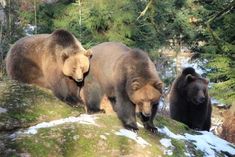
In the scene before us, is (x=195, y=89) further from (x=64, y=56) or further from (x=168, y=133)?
(x=64, y=56)

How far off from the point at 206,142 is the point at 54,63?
2835 mm

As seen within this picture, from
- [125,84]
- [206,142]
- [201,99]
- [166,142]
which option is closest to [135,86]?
[125,84]

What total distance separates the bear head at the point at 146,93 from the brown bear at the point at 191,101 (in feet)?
11.5

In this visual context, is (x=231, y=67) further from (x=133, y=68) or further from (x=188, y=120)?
(x=133, y=68)

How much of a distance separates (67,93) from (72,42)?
2.69ft

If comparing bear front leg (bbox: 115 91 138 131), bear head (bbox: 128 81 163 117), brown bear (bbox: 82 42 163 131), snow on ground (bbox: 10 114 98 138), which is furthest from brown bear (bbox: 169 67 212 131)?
snow on ground (bbox: 10 114 98 138)

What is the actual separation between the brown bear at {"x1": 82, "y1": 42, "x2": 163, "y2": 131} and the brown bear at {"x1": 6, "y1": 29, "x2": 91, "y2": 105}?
330 millimetres

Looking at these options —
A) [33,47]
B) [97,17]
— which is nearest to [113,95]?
[33,47]

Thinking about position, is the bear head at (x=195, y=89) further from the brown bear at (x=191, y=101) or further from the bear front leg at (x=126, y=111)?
the bear front leg at (x=126, y=111)

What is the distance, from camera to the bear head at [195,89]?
10.4 m

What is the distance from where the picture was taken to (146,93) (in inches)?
277

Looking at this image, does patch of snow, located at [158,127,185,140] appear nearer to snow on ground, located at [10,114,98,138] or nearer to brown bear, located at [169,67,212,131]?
snow on ground, located at [10,114,98,138]

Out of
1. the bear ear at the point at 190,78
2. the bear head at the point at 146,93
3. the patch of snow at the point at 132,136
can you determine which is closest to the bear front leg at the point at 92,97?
the patch of snow at the point at 132,136

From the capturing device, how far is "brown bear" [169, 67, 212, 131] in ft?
34.7
